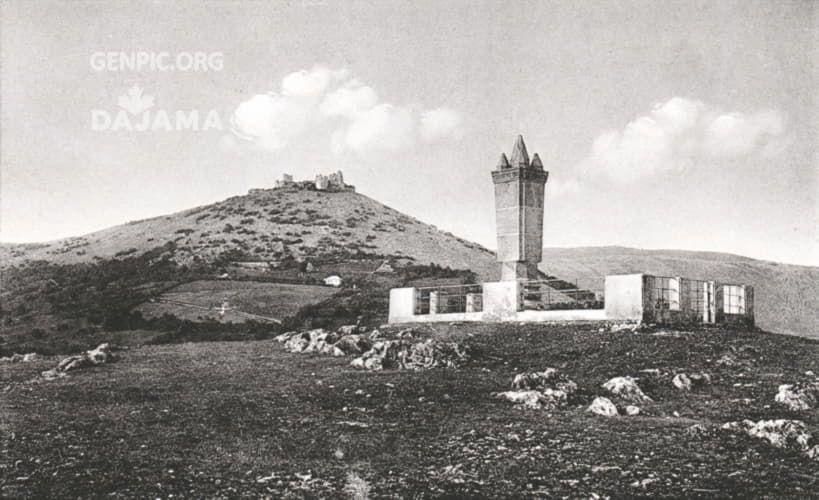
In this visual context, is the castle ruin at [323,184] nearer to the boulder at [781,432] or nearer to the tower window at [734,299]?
the tower window at [734,299]

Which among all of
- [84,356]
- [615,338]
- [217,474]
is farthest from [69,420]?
[615,338]

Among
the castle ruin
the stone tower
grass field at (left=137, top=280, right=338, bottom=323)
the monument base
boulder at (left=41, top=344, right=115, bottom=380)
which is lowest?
boulder at (left=41, top=344, right=115, bottom=380)

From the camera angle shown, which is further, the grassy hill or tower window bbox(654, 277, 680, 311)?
the grassy hill

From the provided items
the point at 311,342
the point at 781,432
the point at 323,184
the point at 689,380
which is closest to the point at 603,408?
the point at 781,432

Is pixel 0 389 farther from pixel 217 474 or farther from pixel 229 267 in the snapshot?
pixel 229 267

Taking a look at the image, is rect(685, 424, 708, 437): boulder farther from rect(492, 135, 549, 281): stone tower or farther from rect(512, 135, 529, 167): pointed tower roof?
rect(512, 135, 529, 167): pointed tower roof

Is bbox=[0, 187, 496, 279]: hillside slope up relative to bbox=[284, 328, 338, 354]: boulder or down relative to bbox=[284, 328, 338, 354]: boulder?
up

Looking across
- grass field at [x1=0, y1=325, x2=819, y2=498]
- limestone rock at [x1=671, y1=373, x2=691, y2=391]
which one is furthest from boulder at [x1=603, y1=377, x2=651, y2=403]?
limestone rock at [x1=671, y1=373, x2=691, y2=391]

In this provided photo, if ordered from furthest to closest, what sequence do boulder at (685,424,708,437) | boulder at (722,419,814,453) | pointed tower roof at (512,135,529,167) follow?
1. pointed tower roof at (512,135,529,167)
2. boulder at (685,424,708,437)
3. boulder at (722,419,814,453)
